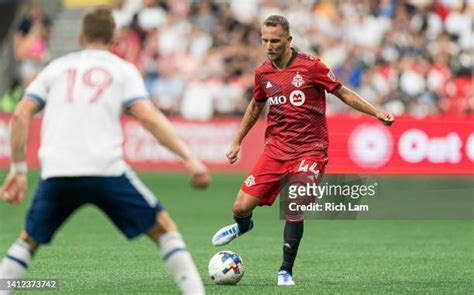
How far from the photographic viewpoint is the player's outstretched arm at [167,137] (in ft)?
23.9

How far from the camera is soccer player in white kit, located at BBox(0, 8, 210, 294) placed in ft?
24.4

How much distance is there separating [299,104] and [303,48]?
576 inches

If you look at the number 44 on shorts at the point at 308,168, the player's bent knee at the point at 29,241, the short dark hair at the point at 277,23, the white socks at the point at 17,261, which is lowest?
the white socks at the point at 17,261

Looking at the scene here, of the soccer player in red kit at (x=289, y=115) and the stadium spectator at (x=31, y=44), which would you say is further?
the stadium spectator at (x=31, y=44)

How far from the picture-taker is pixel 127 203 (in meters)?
7.57

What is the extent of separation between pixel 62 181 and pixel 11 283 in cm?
89

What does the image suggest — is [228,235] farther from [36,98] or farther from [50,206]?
[36,98]

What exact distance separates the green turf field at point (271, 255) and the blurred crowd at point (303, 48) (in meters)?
6.28

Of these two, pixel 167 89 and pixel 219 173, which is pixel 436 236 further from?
pixel 167 89

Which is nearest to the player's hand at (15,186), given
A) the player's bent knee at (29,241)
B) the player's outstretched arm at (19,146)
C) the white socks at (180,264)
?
the player's outstretched arm at (19,146)

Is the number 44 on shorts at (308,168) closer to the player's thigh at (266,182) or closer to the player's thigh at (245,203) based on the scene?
the player's thigh at (266,182)

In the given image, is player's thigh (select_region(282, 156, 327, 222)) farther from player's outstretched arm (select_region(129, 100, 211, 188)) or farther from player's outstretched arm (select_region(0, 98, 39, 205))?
player's outstretched arm (select_region(0, 98, 39, 205))

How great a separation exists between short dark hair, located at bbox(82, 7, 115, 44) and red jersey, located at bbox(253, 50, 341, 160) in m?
3.24

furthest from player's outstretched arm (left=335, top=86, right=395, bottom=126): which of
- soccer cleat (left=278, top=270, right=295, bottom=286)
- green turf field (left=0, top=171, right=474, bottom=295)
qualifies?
soccer cleat (left=278, top=270, right=295, bottom=286)
